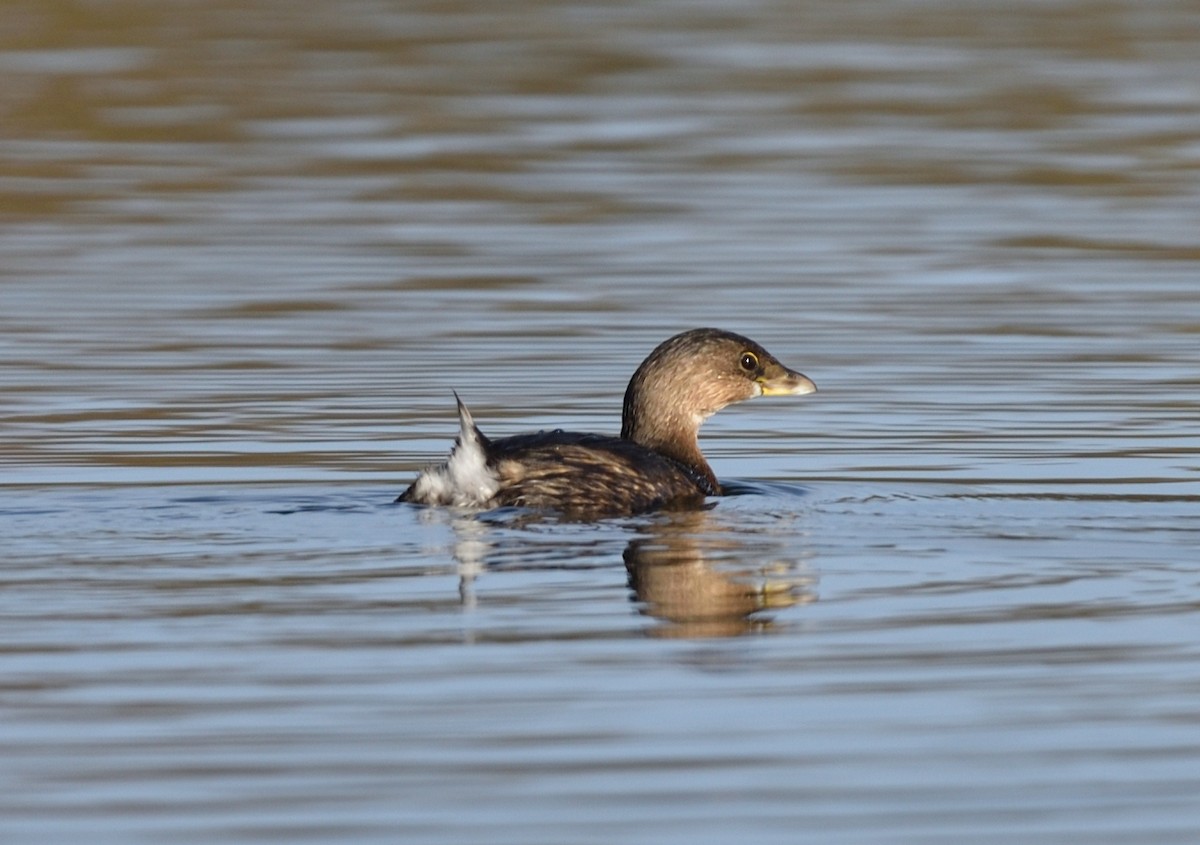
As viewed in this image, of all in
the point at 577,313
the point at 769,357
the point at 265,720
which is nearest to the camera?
the point at 265,720

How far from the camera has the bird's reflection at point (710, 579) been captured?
24.8 feet

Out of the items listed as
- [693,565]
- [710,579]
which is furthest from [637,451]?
[710,579]

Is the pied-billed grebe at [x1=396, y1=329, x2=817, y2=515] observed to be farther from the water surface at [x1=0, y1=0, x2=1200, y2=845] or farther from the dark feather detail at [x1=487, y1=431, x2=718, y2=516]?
the water surface at [x1=0, y1=0, x2=1200, y2=845]

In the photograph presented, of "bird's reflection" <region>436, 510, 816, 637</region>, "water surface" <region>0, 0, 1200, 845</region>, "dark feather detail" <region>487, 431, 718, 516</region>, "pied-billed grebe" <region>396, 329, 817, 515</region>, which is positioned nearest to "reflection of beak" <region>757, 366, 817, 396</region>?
"pied-billed grebe" <region>396, 329, 817, 515</region>

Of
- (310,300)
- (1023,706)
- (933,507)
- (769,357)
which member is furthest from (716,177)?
(1023,706)

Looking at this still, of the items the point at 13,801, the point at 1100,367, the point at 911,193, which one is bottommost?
the point at 13,801

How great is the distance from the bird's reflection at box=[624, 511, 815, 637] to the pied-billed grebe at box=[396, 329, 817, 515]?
0.37m

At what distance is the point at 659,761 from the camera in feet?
19.7

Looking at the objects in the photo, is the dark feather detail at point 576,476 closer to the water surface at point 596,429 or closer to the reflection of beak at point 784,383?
the water surface at point 596,429

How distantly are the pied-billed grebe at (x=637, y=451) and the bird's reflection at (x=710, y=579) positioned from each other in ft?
1.23

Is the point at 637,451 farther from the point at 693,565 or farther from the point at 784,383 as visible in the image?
the point at 693,565

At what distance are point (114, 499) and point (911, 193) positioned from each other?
34.4ft

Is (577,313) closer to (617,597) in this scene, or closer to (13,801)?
(617,597)

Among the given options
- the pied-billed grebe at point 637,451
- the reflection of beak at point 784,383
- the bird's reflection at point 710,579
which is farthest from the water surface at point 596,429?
the reflection of beak at point 784,383
